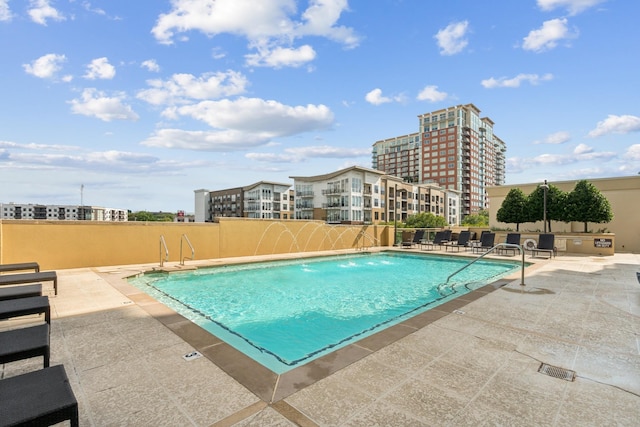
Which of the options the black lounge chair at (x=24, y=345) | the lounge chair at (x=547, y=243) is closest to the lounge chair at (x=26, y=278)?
the black lounge chair at (x=24, y=345)

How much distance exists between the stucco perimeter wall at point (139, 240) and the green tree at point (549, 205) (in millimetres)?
13937

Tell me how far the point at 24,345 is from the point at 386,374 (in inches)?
124

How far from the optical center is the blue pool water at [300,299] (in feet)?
16.6

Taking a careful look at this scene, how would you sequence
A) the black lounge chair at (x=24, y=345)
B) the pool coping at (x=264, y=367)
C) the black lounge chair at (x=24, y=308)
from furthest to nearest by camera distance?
1. the black lounge chair at (x=24, y=308)
2. the pool coping at (x=264, y=367)
3. the black lounge chair at (x=24, y=345)

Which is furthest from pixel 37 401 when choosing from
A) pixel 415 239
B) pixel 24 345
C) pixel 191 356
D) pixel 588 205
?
pixel 588 205

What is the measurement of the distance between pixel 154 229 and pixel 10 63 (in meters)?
6.61

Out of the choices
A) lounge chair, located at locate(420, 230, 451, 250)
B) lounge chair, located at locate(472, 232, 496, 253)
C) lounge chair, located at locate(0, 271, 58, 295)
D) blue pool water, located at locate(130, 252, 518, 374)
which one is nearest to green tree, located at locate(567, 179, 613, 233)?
lounge chair, located at locate(472, 232, 496, 253)

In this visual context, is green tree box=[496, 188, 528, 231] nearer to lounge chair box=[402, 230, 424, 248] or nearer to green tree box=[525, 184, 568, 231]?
green tree box=[525, 184, 568, 231]

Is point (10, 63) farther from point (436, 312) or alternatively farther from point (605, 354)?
point (605, 354)

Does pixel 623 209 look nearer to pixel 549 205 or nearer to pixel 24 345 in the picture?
pixel 549 205

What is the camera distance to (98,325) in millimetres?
4531

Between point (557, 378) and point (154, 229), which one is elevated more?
point (154, 229)

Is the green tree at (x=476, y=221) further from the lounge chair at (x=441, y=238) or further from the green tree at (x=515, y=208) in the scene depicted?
the lounge chair at (x=441, y=238)

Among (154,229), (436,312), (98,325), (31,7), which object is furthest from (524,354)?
(31,7)
